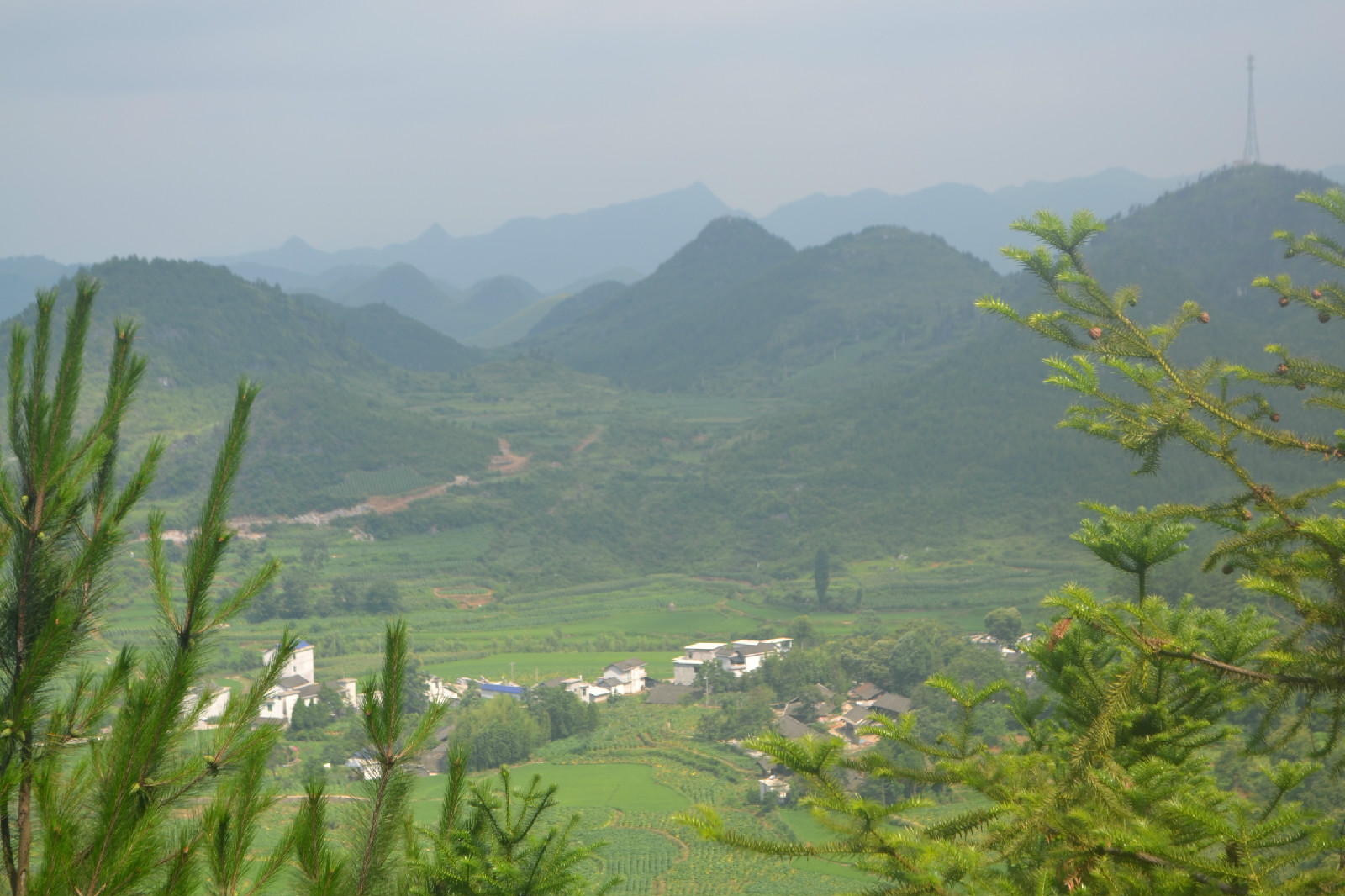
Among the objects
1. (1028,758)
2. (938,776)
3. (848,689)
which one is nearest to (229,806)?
(938,776)

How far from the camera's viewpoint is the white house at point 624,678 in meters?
42.4

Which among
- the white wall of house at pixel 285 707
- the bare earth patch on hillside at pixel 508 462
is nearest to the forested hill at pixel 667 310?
the bare earth patch on hillside at pixel 508 462

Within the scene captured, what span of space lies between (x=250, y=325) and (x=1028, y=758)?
322 ft

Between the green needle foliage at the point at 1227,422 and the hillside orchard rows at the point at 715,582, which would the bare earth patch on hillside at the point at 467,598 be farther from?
the green needle foliage at the point at 1227,422

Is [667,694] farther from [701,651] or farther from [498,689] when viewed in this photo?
[498,689]

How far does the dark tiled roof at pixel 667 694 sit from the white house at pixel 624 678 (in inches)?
51.3

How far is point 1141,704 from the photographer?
6246mm

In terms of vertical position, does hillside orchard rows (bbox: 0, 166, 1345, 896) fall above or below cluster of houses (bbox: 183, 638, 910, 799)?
above

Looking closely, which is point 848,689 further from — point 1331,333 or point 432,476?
point 432,476

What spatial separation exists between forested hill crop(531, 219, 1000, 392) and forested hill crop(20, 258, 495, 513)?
118 ft

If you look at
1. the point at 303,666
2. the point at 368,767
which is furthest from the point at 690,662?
the point at 368,767

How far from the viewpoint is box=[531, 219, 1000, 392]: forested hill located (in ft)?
363

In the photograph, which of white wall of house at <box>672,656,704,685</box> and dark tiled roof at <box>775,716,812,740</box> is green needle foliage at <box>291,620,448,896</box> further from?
white wall of house at <box>672,656,704,685</box>

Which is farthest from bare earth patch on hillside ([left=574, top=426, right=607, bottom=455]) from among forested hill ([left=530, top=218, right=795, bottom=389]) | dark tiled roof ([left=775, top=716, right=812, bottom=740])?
dark tiled roof ([left=775, top=716, right=812, bottom=740])
